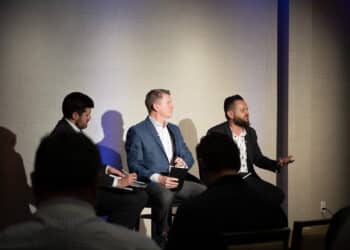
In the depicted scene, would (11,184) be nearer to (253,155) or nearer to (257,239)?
(253,155)

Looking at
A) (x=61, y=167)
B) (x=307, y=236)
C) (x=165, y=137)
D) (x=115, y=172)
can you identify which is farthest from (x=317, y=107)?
(x=61, y=167)

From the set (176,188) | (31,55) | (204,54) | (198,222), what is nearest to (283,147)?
(204,54)

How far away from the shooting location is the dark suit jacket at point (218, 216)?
7.29 feet

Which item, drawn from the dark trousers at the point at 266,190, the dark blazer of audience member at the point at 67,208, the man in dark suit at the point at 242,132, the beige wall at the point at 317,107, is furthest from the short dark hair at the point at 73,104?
the dark blazer of audience member at the point at 67,208

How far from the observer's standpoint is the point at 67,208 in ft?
4.88

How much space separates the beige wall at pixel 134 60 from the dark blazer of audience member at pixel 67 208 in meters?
3.53

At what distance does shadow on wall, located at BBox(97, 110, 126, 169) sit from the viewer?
5.23 metres

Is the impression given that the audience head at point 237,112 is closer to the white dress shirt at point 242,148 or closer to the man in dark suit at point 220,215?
the white dress shirt at point 242,148

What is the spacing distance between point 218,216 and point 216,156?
1.23 feet

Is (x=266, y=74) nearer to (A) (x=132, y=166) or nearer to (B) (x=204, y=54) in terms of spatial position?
(B) (x=204, y=54)

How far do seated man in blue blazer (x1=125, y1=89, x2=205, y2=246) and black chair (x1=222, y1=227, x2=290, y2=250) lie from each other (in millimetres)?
2284

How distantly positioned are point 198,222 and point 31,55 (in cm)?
322

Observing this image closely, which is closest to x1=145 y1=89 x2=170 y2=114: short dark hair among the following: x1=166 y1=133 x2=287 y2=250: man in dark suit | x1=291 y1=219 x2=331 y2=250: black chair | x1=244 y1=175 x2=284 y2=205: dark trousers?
x1=244 y1=175 x2=284 y2=205: dark trousers

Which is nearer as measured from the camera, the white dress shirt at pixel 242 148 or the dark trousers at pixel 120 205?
the dark trousers at pixel 120 205
